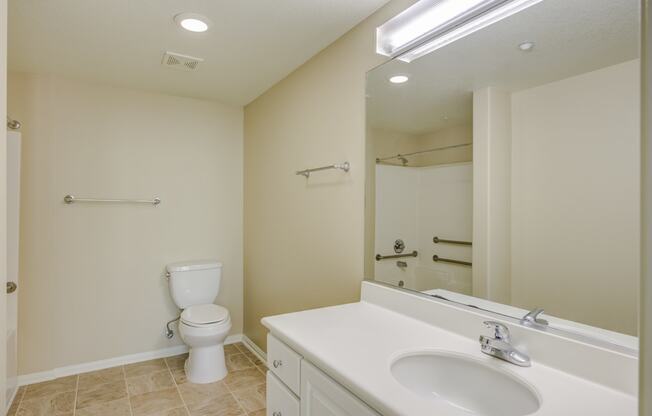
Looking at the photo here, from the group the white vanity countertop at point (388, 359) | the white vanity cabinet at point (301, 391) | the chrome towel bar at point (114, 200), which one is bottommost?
the white vanity cabinet at point (301, 391)

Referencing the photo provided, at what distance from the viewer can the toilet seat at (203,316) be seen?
256 centimetres

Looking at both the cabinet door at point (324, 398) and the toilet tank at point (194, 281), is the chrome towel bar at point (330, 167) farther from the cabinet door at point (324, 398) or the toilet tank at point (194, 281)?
the toilet tank at point (194, 281)

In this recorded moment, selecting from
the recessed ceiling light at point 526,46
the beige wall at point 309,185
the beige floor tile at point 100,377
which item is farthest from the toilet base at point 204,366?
the recessed ceiling light at point 526,46

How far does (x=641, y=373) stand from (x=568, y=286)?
2.52 ft

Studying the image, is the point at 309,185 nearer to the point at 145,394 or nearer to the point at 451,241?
the point at 451,241

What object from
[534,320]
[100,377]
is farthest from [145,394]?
[534,320]

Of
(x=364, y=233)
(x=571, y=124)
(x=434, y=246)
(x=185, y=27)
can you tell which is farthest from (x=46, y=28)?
(x=571, y=124)

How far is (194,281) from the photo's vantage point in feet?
9.58

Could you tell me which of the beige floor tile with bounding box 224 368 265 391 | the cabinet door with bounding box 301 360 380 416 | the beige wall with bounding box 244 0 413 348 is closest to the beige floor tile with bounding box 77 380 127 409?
the beige floor tile with bounding box 224 368 265 391

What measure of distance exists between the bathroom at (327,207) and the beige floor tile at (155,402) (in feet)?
0.05

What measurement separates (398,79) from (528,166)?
2.45ft

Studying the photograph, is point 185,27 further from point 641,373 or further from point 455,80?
point 641,373

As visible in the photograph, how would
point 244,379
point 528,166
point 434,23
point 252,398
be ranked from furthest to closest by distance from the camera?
point 244,379
point 252,398
point 434,23
point 528,166

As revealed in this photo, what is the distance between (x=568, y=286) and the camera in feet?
3.60
